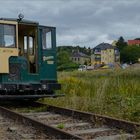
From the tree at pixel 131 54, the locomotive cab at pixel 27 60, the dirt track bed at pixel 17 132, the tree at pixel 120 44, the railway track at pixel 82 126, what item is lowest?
the dirt track bed at pixel 17 132

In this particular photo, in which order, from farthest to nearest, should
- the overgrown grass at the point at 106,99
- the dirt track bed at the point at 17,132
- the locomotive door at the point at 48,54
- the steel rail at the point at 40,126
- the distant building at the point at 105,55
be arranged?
the distant building at the point at 105,55 → the locomotive door at the point at 48,54 → the overgrown grass at the point at 106,99 → the dirt track bed at the point at 17,132 → the steel rail at the point at 40,126

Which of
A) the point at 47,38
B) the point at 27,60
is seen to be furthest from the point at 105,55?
the point at 27,60

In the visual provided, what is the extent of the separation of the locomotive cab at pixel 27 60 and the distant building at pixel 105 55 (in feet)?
487

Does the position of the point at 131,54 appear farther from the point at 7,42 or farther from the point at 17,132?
the point at 17,132

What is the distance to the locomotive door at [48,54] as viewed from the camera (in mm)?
14719

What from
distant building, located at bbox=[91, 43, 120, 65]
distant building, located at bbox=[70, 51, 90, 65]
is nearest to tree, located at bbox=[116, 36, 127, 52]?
distant building, located at bbox=[91, 43, 120, 65]

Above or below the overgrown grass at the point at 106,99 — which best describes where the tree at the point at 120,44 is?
above

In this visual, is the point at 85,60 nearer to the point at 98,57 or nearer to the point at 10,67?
the point at 98,57

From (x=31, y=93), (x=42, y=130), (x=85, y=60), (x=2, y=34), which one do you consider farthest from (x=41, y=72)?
(x=85, y=60)

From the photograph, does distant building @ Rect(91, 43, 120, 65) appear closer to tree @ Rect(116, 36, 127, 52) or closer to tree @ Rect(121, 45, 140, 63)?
tree @ Rect(116, 36, 127, 52)

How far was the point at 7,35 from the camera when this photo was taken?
555 inches

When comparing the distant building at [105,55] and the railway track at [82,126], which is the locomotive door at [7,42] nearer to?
the railway track at [82,126]

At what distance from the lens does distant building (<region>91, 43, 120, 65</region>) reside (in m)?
168

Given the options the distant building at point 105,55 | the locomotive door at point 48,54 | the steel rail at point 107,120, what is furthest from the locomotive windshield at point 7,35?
the distant building at point 105,55
